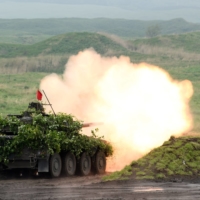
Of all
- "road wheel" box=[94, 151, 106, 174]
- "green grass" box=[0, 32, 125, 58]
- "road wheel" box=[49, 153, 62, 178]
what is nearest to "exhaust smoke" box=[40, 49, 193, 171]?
"road wheel" box=[94, 151, 106, 174]

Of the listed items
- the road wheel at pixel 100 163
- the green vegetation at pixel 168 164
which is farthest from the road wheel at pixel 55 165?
the road wheel at pixel 100 163

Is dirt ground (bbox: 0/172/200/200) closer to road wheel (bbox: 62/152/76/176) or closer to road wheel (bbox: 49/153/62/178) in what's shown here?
road wheel (bbox: 49/153/62/178)

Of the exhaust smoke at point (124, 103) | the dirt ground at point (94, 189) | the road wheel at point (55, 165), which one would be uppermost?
the exhaust smoke at point (124, 103)

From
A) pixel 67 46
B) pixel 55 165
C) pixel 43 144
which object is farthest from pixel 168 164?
pixel 67 46

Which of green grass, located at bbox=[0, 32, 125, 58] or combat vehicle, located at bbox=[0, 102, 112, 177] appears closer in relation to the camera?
combat vehicle, located at bbox=[0, 102, 112, 177]

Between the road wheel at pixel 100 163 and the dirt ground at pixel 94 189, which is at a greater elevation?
the road wheel at pixel 100 163

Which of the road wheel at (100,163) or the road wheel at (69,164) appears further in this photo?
the road wheel at (100,163)

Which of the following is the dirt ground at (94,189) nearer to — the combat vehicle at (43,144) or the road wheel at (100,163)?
the combat vehicle at (43,144)

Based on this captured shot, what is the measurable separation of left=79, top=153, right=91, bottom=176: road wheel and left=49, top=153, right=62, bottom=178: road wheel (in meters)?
1.44

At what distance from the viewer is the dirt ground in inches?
754

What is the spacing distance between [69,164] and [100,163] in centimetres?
244

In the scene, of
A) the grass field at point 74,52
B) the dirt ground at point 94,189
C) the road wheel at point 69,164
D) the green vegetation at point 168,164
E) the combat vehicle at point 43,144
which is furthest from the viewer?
the grass field at point 74,52

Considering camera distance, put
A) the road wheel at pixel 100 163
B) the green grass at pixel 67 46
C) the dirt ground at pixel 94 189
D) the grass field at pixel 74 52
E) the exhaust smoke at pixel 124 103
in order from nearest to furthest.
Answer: the dirt ground at pixel 94 189 → the road wheel at pixel 100 163 → the exhaust smoke at pixel 124 103 → the grass field at pixel 74 52 → the green grass at pixel 67 46

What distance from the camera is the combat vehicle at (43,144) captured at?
23.0 meters
